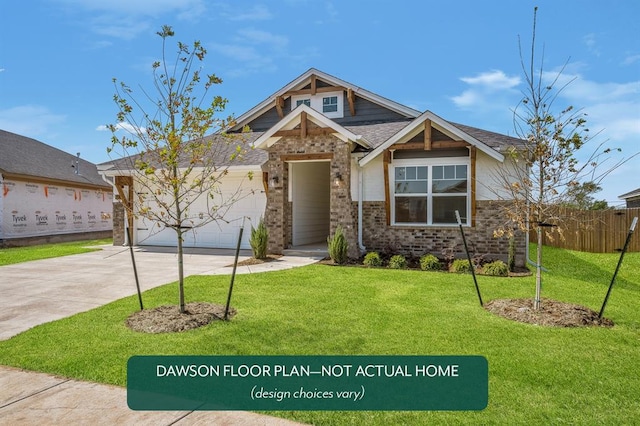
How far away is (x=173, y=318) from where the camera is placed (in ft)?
18.0

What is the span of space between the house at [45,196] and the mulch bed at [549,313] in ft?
51.0

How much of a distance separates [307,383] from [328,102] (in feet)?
47.5

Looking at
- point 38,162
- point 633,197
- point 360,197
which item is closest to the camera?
point 360,197

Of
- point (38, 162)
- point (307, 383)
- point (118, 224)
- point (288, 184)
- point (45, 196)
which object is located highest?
point (38, 162)

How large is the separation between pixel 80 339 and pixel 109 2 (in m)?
6.91

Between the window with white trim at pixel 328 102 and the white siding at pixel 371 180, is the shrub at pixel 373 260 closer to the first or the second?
the white siding at pixel 371 180

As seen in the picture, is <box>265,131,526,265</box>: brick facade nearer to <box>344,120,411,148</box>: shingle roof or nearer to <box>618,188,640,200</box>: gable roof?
<box>344,120,411,148</box>: shingle roof

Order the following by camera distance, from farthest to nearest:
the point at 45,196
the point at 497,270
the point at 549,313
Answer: the point at 45,196 < the point at 497,270 < the point at 549,313

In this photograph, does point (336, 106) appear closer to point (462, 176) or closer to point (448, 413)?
point (462, 176)

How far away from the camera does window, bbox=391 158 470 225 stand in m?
11.3

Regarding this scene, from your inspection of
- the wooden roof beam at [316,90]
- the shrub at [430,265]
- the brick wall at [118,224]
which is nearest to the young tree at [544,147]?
the shrub at [430,265]

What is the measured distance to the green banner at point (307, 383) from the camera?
3312mm

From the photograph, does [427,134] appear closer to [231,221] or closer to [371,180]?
[371,180]

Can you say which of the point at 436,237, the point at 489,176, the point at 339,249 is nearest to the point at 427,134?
the point at 489,176
